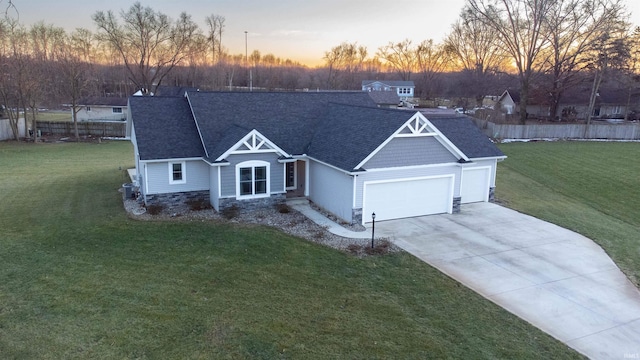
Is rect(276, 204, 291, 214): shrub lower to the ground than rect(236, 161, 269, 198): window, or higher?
lower

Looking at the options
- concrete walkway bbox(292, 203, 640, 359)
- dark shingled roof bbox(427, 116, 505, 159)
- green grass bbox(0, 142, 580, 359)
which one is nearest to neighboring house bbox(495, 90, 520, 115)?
dark shingled roof bbox(427, 116, 505, 159)

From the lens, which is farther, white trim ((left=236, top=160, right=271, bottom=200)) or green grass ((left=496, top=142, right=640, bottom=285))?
white trim ((left=236, top=160, right=271, bottom=200))

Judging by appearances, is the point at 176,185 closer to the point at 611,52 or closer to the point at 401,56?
the point at 611,52

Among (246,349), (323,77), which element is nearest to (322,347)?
(246,349)

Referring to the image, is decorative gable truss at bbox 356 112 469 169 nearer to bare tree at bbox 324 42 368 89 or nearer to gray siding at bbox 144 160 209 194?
gray siding at bbox 144 160 209 194

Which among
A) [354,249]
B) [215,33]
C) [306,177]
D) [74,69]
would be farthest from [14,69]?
[215,33]

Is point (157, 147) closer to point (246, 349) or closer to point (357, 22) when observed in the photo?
point (246, 349)
